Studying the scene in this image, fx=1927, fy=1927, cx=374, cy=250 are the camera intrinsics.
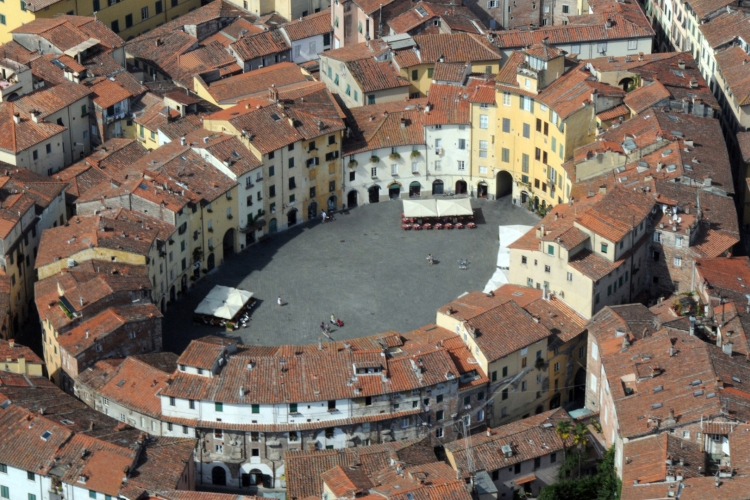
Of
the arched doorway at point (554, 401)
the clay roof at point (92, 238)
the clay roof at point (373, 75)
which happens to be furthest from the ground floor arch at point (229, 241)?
the arched doorway at point (554, 401)

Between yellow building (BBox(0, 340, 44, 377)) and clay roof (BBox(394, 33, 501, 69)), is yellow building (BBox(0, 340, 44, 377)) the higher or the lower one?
the lower one

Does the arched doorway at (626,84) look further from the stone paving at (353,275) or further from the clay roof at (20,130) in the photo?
the clay roof at (20,130)

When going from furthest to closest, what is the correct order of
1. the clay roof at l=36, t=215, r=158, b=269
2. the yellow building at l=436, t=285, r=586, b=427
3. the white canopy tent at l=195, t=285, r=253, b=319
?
the white canopy tent at l=195, t=285, r=253, b=319 → the clay roof at l=36, t=215, r=158, b=269 → the yellow building at l=436, t=285, r=586, b=427

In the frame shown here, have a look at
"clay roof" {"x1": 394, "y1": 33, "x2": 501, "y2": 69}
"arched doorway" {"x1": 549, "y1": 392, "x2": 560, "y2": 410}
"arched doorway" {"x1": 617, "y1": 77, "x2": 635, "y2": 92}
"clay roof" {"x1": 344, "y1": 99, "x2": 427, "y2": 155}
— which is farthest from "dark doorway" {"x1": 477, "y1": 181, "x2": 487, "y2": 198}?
"arched doorway" {"x1": 549, "y1": 392, "x2": 560, "y2": 410}

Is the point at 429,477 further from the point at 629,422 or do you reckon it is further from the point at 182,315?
the point at 182,315

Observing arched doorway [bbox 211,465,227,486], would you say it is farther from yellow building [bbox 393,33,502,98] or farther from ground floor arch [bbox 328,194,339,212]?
yellow building [bbox 393,33,502,98]

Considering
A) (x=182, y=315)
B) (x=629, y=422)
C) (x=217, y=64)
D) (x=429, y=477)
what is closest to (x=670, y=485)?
(x=629, y=422)
